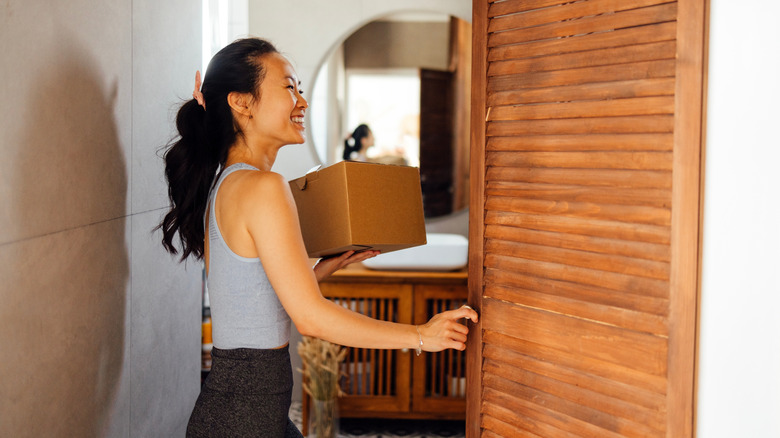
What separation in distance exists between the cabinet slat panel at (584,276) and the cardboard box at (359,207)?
0.20 m

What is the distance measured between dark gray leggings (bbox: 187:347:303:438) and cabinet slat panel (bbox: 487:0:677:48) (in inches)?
28.4

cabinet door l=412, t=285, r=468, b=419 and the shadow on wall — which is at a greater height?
the shadow on wall

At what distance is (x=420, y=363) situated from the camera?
105 inches

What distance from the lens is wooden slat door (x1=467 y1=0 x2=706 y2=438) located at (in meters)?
0.98

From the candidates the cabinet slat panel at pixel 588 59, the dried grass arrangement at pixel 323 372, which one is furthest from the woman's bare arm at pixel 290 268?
the dried grass arrangement at pixel 323 372

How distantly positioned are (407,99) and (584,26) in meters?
1.95

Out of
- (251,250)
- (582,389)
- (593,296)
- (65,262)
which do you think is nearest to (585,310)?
(593,296)

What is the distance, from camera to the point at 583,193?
1099 mm

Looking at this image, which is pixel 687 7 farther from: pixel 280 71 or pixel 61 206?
pixel 61 206

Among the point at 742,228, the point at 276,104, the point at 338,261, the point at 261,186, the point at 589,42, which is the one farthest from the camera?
the point at 338,261

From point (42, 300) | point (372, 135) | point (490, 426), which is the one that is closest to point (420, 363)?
point (372, 135)

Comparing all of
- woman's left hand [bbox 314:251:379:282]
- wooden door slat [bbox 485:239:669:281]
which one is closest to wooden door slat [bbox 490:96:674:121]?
wooden door slat [bbox 485:239:669:281]

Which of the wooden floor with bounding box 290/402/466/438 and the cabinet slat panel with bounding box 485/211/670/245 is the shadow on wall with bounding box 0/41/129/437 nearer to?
the cabinet slat panel with bounding box 485/211/670/245

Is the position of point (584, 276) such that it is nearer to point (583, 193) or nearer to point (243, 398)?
point (583, 193)
